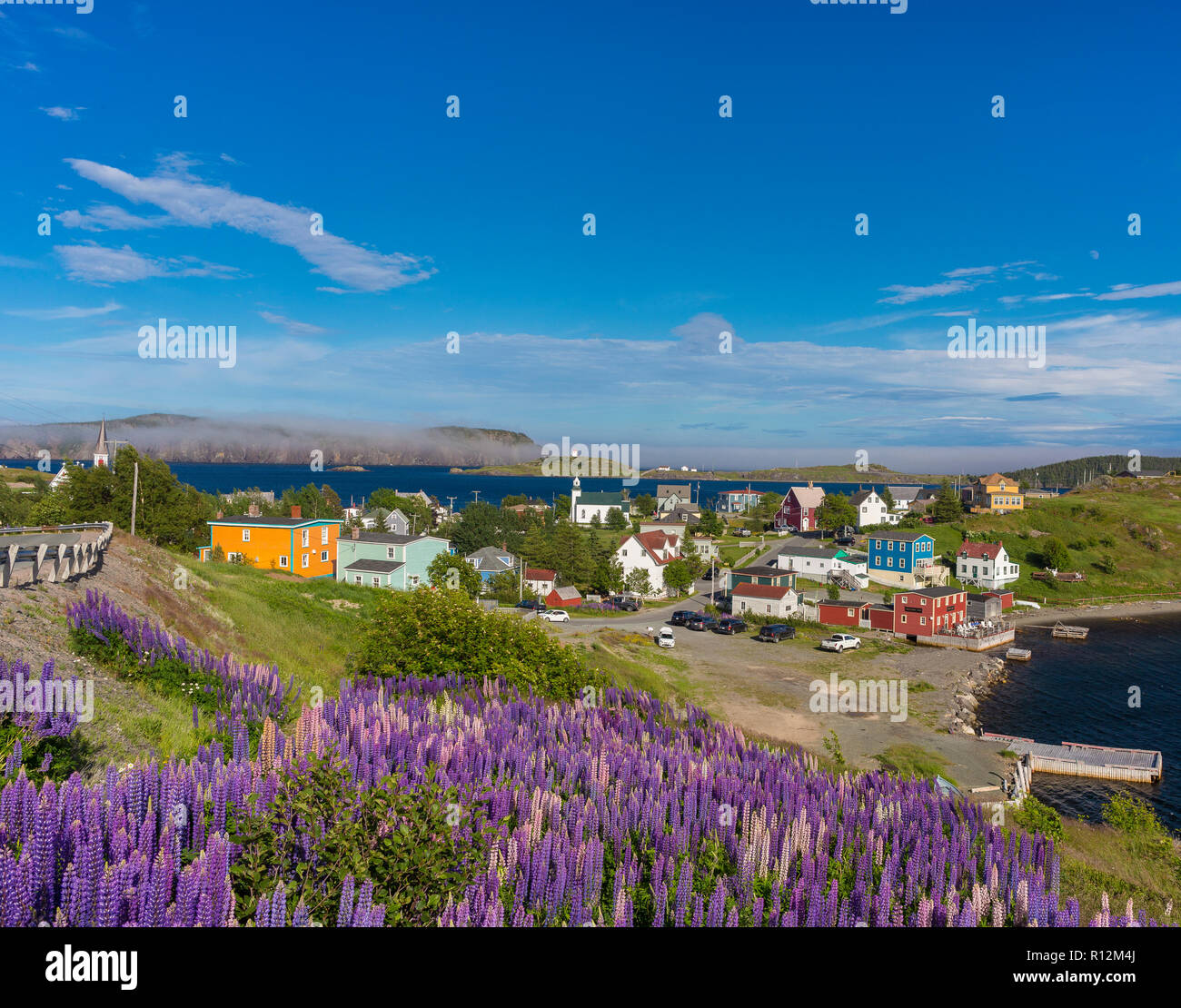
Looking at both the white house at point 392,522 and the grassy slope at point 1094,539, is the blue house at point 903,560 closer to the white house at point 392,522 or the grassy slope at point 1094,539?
the grassy slope at point 1094,539

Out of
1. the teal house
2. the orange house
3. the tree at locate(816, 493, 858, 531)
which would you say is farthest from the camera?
the tree at locate(816, 493, 858, 531)

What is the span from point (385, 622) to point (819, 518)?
110 meters

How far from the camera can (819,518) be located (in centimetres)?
11981

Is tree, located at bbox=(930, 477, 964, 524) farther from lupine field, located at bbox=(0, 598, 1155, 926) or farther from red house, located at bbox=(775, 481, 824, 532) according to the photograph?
lupine field, located at bbox=(0, 598, 1155, 926)

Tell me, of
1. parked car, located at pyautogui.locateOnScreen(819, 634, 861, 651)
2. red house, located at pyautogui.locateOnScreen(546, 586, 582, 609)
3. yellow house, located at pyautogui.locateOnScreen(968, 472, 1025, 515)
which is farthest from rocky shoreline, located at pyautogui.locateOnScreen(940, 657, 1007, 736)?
yellow house, located at pyautogui.locateOnScreen(968, 472, 1025, 515)

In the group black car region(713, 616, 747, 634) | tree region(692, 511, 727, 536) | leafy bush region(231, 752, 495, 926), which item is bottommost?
black car region(713, 616, 747, 634)

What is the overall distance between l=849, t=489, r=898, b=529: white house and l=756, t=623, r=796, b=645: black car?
6523 centimetres

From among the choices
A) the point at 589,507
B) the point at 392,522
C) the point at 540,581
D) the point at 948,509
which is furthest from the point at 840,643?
the point at 589,507

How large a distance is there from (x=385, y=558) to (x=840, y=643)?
41.8 m

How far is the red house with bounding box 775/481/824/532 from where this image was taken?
123m

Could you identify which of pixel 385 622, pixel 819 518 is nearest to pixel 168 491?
pixel 385 622

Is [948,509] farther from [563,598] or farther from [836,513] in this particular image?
[563,598]
